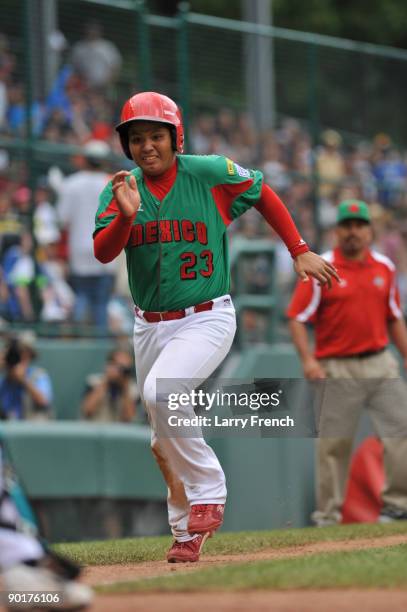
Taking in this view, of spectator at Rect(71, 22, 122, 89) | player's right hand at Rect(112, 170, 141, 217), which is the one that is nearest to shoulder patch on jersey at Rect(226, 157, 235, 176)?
player's right hand at Rect(112, 170, 141, 217)

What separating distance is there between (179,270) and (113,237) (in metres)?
0.44

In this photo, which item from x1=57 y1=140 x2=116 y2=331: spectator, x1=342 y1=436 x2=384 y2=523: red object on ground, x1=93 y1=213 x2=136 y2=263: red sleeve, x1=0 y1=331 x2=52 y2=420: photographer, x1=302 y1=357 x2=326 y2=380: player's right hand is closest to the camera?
x1=93 y1=213 x2=136 y2=263: red sleeve

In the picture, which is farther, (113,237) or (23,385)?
(23,385)

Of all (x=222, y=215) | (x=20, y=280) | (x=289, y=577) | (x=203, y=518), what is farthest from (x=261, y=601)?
(x=20, y=280)

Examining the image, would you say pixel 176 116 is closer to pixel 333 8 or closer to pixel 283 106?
pixel 283 106

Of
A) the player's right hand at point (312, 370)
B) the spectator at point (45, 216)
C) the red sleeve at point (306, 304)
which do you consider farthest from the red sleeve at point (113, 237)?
the spectator at point (45, 216)

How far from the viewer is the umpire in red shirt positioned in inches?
401

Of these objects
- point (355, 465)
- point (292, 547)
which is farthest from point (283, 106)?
point (292, 547)

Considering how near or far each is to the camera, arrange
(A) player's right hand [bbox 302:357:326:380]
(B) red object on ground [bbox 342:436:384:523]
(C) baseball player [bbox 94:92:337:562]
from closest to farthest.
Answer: (C) baseball player [bbox 94:92:337:562], (A) player's right hand [bbox 302:357:326:380], (B) red object on ground [bbox 342:436:384:523]

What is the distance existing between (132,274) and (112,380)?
507 centimetres

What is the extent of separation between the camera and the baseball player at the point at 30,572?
4685 mm

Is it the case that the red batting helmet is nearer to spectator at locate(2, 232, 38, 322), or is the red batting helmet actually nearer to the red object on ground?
the red object on ground

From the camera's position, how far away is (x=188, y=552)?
6824mm

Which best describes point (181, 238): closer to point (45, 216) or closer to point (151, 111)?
point (151, 111)
